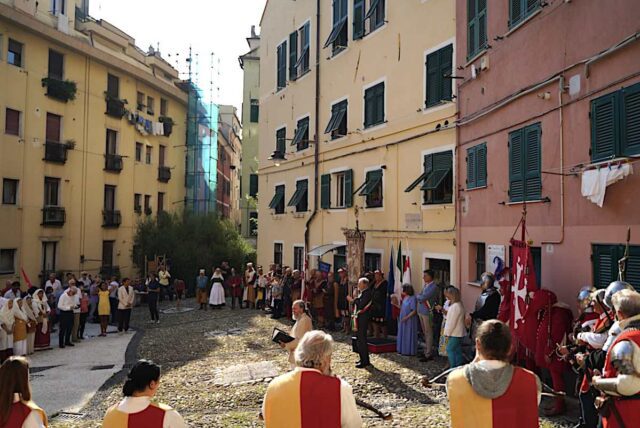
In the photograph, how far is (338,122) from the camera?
1917cm

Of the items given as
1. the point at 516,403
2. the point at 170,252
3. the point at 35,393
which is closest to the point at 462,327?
the point at 516,403

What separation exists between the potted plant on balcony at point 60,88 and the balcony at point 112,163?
369 centimetres

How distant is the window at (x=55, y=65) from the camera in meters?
27.3

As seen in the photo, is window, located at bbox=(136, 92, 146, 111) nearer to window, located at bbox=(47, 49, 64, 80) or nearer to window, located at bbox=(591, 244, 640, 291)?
window, located at bbox=(47, 49, 64, 80)

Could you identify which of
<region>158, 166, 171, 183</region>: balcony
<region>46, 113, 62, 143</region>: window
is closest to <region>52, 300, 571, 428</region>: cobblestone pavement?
<region>46, 113, 62, 143</region>: window

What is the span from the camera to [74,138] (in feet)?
93.2

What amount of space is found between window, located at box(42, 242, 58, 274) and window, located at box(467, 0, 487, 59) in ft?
73.5

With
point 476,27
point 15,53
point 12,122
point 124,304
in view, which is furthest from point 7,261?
point 476,27

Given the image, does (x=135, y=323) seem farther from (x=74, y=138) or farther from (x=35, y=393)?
(x=74, y=138)

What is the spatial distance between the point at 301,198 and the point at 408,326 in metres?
10.9

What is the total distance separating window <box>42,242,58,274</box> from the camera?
26625mm

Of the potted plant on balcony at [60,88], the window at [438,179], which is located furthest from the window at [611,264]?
the potted plant on balcony at [60,88]

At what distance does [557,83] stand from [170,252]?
77.5 ft

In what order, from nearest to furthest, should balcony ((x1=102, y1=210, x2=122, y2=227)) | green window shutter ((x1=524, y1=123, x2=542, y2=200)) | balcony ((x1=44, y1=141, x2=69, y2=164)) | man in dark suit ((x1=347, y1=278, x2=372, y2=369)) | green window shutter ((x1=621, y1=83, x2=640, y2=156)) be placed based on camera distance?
green window shutter ((x1=621, y1=83, x2=640, y2=156))
green window shutter ((x1=524, y1=123, x2=542, y2=200))
man in dark suit ((x1=347, y1=278, x2=372, y2=369))
balcony ((x1=44, y1=141, x2=69, y2=164))
balcony ((x1=102, y1=210, x2=122, y2=227))
